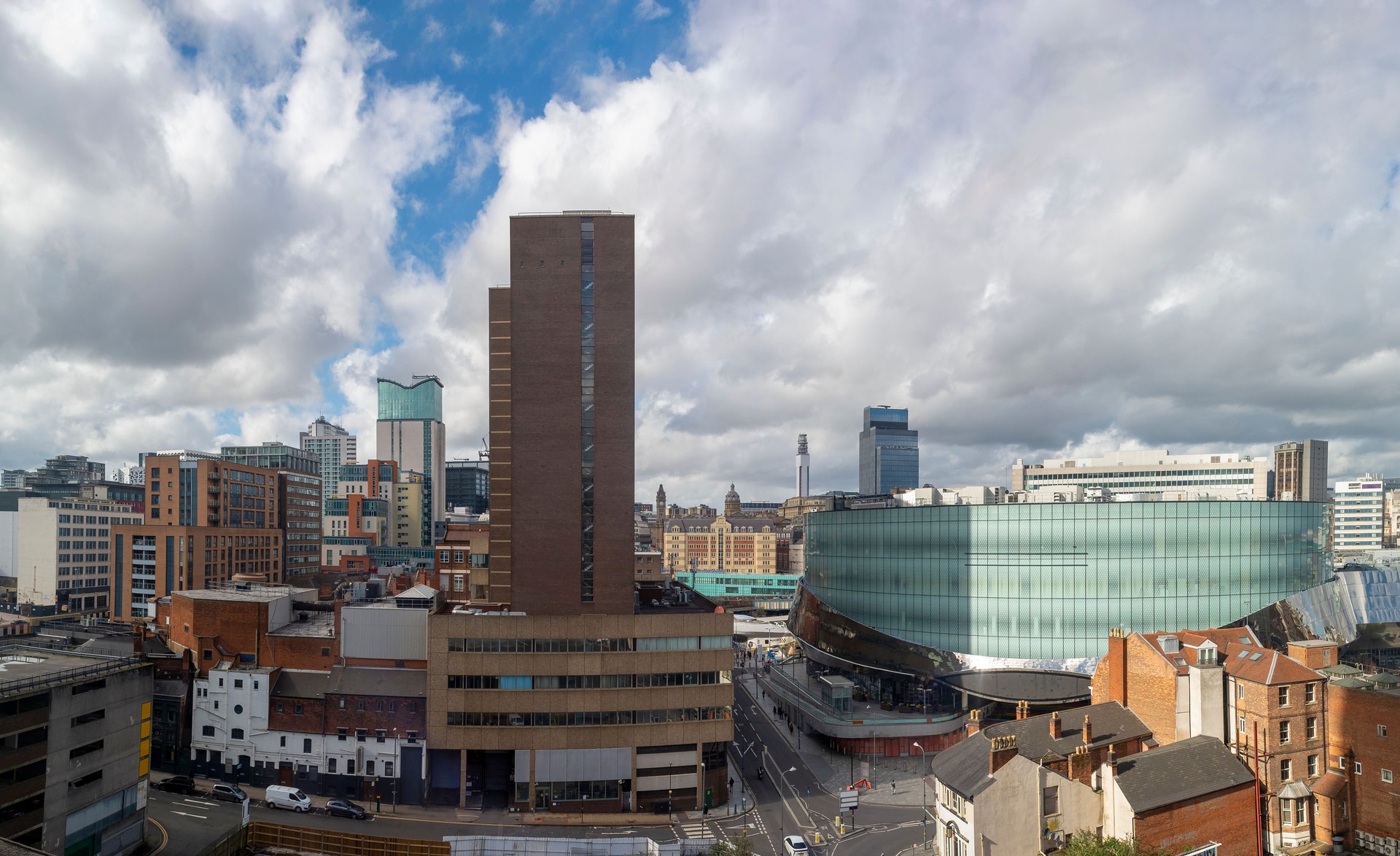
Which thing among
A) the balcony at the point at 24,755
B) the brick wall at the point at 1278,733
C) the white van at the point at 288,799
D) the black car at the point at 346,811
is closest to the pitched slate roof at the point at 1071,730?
the brick wall at the point at 1278,733

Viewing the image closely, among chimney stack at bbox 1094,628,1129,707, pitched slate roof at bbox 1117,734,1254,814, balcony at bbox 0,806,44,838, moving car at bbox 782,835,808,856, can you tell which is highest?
chimney stack at bbox 1094,628,1129,707

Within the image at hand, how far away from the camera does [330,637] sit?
77.4 metres

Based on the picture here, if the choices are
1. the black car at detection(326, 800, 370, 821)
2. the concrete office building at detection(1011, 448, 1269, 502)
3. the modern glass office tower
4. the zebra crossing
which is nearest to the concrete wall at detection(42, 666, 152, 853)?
the black car at detection(326, 800, 370, 821)

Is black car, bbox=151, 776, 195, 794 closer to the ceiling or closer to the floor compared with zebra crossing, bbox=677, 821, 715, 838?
closer to the ceiling

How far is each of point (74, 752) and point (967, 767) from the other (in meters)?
62.7

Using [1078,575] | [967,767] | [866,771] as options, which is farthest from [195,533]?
[1078,575]

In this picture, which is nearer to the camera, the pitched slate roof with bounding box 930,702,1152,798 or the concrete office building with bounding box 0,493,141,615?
the pitched slate roof with bounding box 930,702,1152,798

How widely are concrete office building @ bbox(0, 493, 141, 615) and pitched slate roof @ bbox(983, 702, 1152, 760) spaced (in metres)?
159

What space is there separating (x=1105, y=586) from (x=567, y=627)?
6454cm

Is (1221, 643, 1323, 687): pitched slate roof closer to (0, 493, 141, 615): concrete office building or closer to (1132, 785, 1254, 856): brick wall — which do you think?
(1132, 785, 1254, 856): brick wall

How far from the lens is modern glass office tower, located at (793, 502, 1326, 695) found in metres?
93.8

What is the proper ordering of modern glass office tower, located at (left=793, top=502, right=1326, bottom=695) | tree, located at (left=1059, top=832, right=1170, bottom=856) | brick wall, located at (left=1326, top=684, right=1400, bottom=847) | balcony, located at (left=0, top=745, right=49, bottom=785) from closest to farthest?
1. tree, located at (left=1059, top=832, right=1170, bottom=856)
2. balcony, located at (left=0, top=745, right=49, bottom=785)
3. brick wall, located at (left=1326, top=684, right=1400, bottom=847)
4. modern glass office tower, located at (left=793, top=502, right=1326, bottom=695)

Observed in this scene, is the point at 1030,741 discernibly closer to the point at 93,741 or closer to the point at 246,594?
the point at 93,741

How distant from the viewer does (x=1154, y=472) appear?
182m
